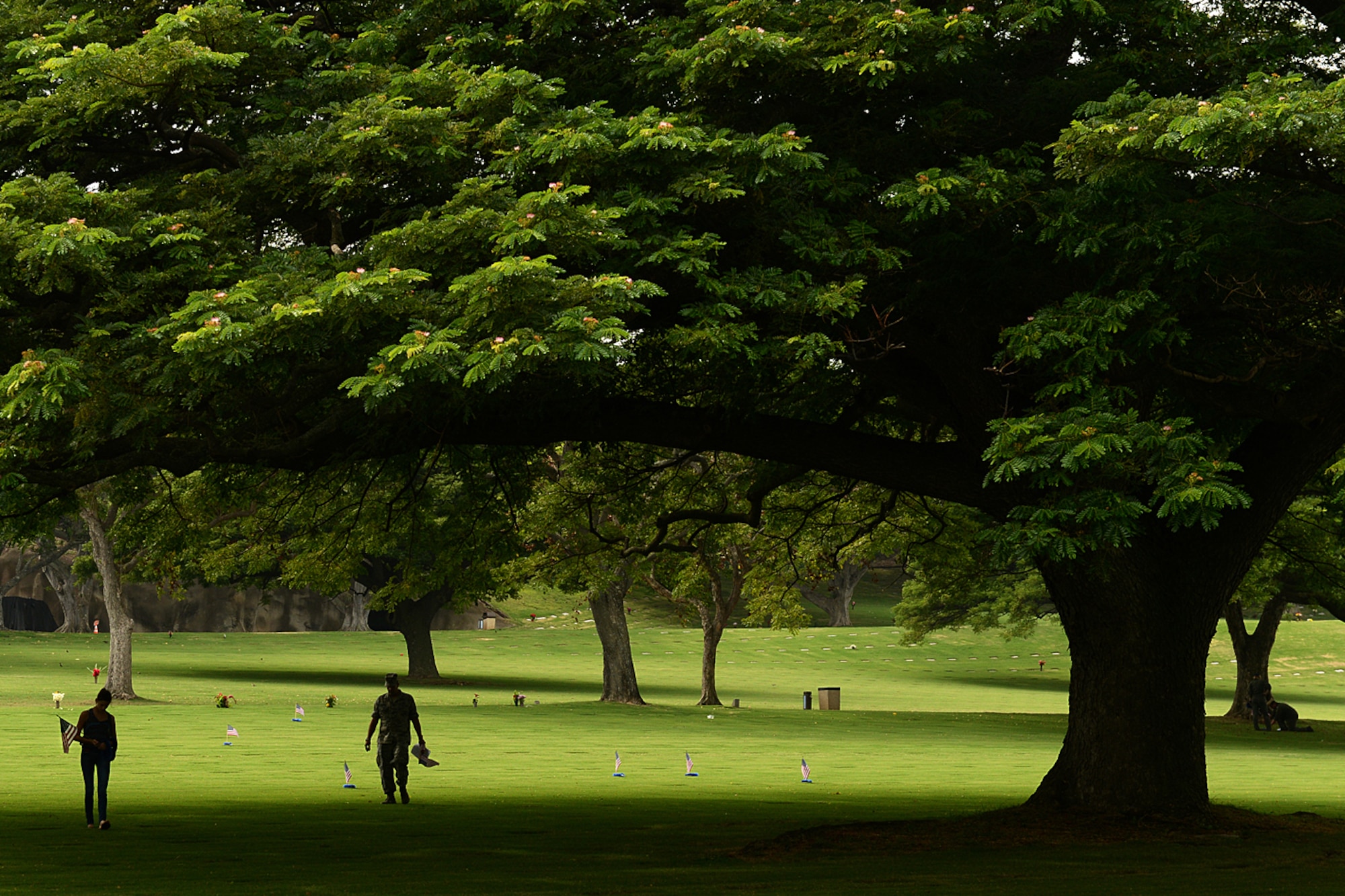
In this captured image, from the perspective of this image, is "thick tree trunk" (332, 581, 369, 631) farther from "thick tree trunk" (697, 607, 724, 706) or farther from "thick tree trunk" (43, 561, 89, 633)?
"thick tree trunk" (697, 607, 724, 706)

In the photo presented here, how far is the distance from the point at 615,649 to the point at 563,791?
81.7 ft

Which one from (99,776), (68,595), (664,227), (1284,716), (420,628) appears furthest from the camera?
(68,595)

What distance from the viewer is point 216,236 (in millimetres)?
13641

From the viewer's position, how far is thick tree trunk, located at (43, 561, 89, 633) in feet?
274

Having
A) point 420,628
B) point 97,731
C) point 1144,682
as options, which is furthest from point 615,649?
point 1144,682

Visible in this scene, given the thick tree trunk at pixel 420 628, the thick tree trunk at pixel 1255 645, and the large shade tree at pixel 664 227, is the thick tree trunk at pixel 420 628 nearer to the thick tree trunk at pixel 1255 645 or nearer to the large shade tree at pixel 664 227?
the thick tree trunk at pixel 1255 645

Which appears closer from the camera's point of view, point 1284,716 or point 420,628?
point 1284,716

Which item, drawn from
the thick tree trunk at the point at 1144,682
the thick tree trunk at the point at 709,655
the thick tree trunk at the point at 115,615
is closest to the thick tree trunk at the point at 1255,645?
the thick tree trunk at the point at 709,655

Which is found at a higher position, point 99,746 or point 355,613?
point 99,746

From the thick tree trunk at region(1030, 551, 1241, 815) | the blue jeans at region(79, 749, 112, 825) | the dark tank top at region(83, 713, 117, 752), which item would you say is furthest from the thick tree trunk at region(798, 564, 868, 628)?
the dark tank top at region(83, 713, 117, 752)

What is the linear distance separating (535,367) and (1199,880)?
7.73 m

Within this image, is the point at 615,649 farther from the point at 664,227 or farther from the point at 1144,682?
the point at 664,227

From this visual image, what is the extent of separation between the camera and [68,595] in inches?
3314

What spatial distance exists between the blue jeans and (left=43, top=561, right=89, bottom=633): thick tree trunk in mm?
70025
